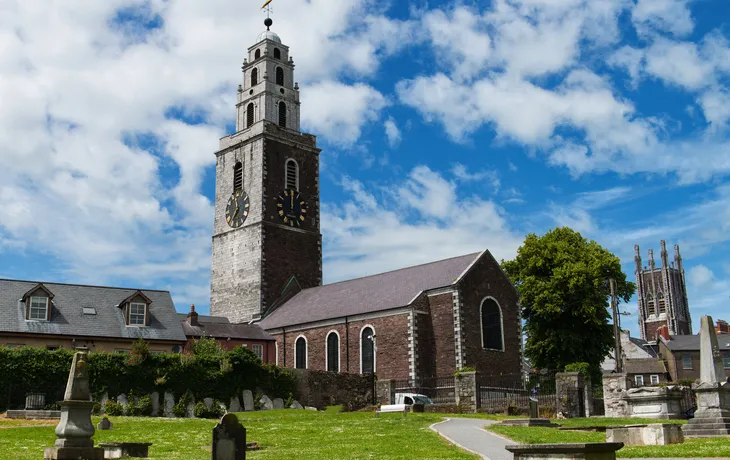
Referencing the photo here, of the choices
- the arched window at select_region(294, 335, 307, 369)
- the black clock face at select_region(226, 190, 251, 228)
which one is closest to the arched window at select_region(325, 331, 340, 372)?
the arched window at select_region(294, 335, 307, 369)

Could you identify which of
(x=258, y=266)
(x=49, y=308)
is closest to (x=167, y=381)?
(x=49, y=308)

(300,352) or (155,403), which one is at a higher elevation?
(300,352)

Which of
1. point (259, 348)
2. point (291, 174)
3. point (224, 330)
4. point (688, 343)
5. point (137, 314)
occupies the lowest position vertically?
point (259, 348)

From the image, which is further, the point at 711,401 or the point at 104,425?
the point at 104,425

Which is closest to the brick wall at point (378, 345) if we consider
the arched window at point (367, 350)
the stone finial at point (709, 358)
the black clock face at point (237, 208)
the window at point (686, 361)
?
the arched window at point (367, 350)

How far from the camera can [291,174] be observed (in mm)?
68062

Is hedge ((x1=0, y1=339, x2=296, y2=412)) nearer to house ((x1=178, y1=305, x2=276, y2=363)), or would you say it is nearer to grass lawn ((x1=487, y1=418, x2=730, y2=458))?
house ((x1=178, y1=305, x2=276, y2=363))

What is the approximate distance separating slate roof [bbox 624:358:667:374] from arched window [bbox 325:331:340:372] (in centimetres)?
4360

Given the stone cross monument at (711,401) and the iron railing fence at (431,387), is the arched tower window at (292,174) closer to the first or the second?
the iron railing fence at (431,387)

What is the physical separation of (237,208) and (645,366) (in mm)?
49313

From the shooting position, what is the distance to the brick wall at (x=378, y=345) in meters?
49.1

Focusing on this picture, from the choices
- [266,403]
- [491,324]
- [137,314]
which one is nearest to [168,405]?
[266,403]

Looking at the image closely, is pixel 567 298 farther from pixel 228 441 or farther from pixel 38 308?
pixel 228 441

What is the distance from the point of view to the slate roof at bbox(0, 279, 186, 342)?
4284cm
